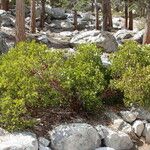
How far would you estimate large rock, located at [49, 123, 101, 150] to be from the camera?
1010 centimetres

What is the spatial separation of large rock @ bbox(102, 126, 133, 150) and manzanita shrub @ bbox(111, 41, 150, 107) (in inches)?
49.4

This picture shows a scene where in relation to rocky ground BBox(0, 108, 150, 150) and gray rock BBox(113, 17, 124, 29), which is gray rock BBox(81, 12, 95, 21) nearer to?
gray rock BBox(113, 17, 124, 29)

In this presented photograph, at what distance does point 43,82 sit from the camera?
1084 cm

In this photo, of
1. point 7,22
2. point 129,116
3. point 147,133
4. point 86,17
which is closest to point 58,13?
point 86,17

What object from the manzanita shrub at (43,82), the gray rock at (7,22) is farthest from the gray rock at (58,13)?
the manzanita shrub at (43,82)

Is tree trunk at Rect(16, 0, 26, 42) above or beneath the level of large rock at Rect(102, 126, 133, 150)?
above

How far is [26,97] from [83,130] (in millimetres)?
1618

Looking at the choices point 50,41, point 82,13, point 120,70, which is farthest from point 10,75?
point 82,13

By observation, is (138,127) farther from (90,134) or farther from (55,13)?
(55,13)

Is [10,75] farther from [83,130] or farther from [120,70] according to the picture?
[120,70]

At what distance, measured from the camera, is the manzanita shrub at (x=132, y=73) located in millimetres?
11625

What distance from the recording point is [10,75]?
10.6 metres

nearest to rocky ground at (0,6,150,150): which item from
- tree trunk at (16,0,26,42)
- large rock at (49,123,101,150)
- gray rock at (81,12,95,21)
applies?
large rock at (49,123,101,150)

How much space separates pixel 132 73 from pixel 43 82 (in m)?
2.62
